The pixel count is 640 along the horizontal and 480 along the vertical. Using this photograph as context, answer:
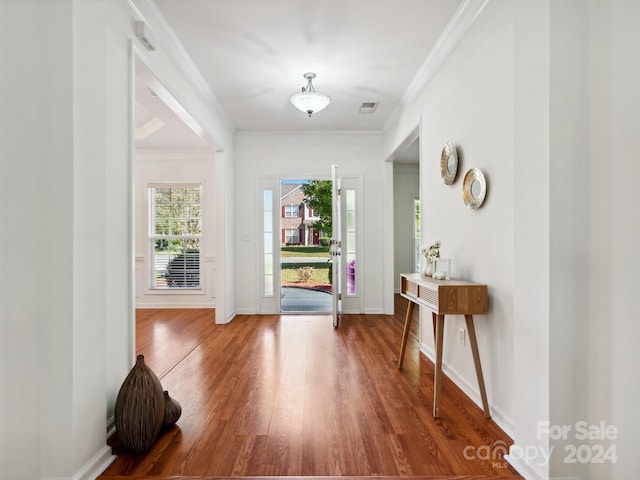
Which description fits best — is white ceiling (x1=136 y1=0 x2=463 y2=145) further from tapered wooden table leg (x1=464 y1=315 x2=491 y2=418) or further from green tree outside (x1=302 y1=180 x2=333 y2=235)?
green tree outside (x1=302 y1=180 x2=333 y2=235)

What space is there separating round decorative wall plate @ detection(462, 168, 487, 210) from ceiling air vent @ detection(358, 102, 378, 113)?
2.22 metres

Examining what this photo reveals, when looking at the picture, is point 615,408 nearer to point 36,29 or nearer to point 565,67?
point 565,67

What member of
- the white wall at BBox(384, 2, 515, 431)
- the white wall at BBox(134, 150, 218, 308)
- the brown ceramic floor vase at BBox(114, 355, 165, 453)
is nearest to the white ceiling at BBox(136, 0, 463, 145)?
the white wall at BBox(384, 2, 515, 431)

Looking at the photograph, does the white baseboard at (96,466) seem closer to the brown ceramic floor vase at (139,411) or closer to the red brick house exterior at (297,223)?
the brown ceramic floor vase at (139,411)

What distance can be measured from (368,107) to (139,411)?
13.4 feet

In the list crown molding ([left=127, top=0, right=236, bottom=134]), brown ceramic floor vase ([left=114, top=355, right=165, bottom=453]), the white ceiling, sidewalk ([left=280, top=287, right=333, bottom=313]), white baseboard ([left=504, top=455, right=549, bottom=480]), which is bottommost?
sidewalk ([left=280, top=287, right=333, bottom=313])

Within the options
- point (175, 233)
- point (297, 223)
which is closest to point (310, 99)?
point (175, 233)

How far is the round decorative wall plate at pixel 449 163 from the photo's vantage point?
2.98 m

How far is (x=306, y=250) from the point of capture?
39.2 feet

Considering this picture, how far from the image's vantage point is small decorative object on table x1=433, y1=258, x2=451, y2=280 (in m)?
2.80

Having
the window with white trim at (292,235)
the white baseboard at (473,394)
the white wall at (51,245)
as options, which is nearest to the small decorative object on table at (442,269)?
the white baseboard at (473,394)

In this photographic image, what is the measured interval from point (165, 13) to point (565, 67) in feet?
8.57

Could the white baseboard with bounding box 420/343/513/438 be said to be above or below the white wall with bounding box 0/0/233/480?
below

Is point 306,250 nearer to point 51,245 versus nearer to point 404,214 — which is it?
point 404,214
